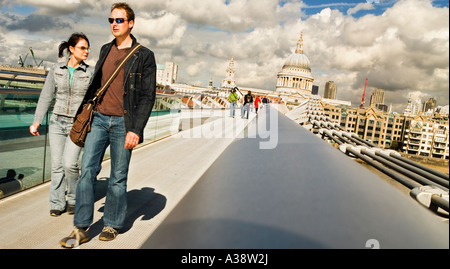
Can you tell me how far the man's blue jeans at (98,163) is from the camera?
2.48 m

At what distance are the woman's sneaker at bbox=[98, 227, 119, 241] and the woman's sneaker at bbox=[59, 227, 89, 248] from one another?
0.11m

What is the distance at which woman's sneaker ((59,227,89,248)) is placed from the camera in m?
2.42

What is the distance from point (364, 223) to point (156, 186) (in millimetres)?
3813

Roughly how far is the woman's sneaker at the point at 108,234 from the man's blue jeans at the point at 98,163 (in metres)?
0.13

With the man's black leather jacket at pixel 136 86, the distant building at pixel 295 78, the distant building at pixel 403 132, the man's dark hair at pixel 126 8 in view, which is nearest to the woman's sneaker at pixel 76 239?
the man's black leather jacket at pixel 136 86

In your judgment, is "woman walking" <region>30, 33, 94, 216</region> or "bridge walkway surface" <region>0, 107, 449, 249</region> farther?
"woman walking" <region>30, 33, 94, 216</region>

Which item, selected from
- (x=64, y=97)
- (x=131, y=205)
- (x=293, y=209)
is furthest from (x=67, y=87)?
(x=293, y=209)

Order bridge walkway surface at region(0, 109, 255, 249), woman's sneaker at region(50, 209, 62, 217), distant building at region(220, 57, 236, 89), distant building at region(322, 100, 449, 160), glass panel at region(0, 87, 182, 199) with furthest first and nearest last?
distant building at region(220, 57, 236, 89), distant building at region(322, 100, 449, 160), glass panel at region(0, 87, 182, 199), woman's sneaker at region(50, 209, 62, 217), bridge walkway surface at region(0, 109, 255, 249)

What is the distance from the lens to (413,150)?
89250mm

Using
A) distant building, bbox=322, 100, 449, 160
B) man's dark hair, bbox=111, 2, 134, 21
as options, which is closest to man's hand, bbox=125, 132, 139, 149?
man's dark hair, bbox=111, 2, 134, 21

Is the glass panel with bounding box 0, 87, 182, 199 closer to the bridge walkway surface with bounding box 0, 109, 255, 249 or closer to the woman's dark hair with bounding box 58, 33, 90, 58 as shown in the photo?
the bridge walkway surface with bounding box 0, 109, 255, 249

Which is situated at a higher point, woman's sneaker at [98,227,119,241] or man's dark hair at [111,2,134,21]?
man's dark hair at [111,2,134,21]
